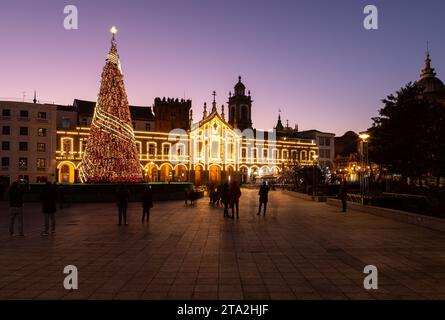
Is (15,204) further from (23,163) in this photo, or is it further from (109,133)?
(23,163)

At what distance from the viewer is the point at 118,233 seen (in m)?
14.0

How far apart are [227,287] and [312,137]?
88450mm

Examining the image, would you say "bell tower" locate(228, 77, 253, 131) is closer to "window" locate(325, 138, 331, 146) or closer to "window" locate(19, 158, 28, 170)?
"window" locate(325, 138, 331, 146)

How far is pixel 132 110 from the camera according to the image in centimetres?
7288

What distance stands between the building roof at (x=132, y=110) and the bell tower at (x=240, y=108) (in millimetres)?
19665

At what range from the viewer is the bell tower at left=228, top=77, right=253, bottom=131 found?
282 ft

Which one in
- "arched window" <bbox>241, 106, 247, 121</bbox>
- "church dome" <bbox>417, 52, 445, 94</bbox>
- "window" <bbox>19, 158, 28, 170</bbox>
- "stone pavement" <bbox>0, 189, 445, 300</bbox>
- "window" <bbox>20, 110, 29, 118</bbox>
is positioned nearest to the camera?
"stone pavement" <bbox>0, 189, 445, 300</bbox>

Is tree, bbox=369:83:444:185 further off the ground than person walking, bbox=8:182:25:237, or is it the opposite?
tree, bbox=369:83:444:185

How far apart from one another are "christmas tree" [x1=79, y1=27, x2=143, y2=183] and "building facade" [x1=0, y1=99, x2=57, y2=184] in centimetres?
3006

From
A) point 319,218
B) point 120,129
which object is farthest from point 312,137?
point 319,218

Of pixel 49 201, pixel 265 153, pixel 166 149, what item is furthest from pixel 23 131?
pixel 49 201

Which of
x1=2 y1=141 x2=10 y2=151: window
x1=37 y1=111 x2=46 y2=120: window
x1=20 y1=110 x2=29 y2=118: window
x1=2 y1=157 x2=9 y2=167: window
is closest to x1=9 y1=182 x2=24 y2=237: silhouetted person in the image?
x1=2 y1=157 x2=9 y2=167: window

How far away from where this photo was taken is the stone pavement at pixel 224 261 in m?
7.05

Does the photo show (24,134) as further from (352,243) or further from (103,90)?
(352,243)
